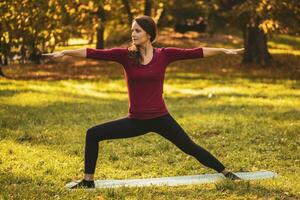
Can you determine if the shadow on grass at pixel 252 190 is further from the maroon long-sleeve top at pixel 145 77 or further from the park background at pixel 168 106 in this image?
the maroon long-sleeve top at pixel 145 77

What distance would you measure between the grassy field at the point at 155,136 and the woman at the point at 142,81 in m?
0.77

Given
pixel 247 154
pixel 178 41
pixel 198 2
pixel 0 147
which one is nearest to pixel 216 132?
pixel 247 154

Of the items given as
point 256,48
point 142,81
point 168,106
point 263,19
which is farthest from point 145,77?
point 256,48

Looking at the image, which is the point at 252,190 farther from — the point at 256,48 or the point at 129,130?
the point at 256,48

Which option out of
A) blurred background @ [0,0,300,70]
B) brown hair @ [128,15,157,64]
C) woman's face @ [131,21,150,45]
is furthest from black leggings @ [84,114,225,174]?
blurred background @ [0,0,300,70]

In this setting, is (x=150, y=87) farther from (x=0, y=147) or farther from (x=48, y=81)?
(x=48, y=81)

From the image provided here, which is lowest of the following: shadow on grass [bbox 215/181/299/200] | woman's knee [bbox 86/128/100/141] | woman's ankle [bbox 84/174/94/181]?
A: shadow on grass [bbox 215/181/299/200]

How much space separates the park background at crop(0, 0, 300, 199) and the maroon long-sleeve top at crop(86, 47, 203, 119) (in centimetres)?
110

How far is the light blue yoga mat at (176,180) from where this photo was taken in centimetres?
806

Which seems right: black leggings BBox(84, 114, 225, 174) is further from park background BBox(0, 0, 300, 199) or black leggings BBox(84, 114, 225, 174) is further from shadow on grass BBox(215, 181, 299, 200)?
shadow on grass BBox(215, 181, 299, 200)

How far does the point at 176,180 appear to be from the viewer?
330 inches

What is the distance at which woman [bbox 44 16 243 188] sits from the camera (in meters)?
7.26

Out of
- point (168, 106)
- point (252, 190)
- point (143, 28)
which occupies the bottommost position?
point (168, 106)

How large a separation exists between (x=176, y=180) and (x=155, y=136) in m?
3.99
